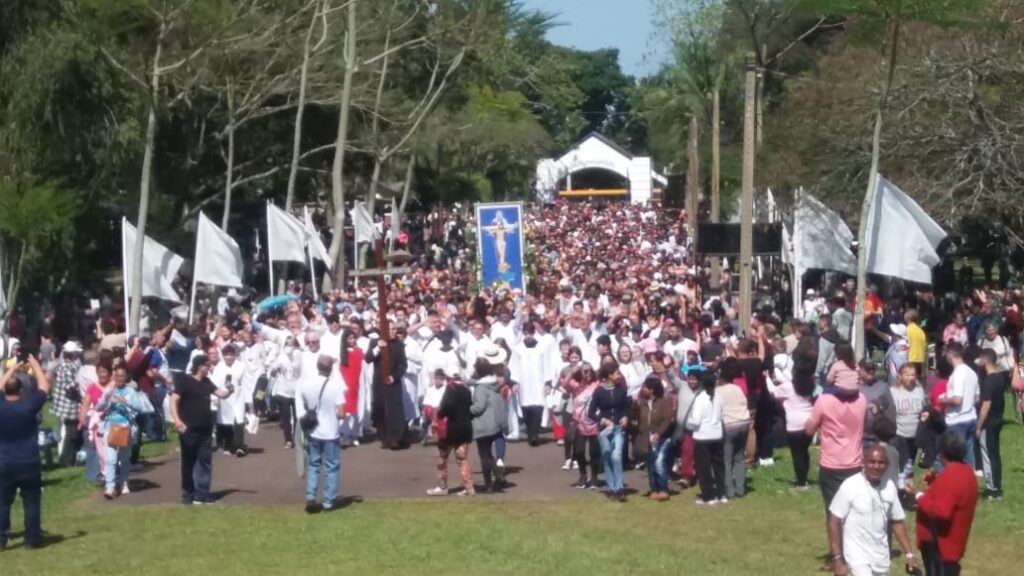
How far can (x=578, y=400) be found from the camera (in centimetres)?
1800

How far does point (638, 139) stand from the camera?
522ft

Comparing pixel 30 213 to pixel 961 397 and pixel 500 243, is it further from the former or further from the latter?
pixel 961 397

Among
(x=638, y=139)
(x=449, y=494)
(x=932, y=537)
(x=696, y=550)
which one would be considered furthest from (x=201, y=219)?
(x=638, y=139)

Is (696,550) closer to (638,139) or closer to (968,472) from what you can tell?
(968,472)

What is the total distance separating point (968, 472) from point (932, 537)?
469 millimetres

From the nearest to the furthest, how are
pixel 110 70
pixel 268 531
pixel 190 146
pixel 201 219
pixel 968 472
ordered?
pixel 968 472, pixel 268 531, pixel 201 219, pixel 110 70, pixel 190 146

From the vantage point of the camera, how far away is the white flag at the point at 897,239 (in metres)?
21.7

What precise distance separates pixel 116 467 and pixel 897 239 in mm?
10626

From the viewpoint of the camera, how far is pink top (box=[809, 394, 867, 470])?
13227 millimetres

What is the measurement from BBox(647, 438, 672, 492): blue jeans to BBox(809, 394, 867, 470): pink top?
13.2 ft

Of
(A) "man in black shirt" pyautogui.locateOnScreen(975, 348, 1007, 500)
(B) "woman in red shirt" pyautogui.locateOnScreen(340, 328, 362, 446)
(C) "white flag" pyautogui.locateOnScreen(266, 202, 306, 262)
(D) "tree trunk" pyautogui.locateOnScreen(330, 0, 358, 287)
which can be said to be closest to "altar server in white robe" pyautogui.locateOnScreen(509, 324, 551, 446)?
(B) "woman in red shirt" pyautogui.locateOnScreen(340, 328, 362, 446)

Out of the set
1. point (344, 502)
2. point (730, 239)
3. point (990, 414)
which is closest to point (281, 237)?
point (730, 239)

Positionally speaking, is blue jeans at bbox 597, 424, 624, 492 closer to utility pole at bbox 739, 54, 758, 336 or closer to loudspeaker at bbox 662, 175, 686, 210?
utility pole at bbox 739, 54, 758, 336

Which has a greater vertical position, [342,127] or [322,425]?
[342,127]
